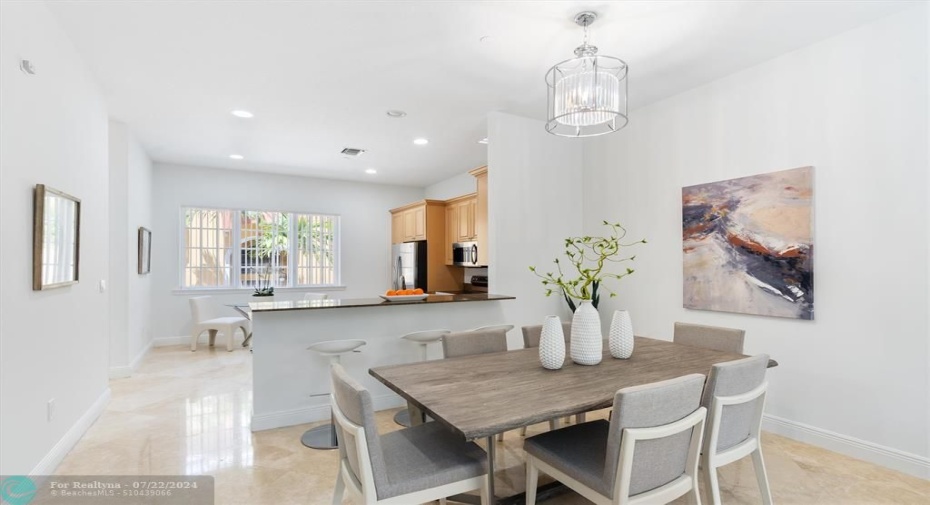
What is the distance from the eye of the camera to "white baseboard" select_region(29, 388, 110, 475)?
8.14 feet

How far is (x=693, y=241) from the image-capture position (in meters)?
3.69

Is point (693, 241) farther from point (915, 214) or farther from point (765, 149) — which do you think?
point (915, 214)

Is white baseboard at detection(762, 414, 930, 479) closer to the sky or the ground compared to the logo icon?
closer to the ground

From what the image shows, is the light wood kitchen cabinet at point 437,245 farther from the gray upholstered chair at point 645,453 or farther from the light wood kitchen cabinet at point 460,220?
the gray upholstered chair at point 645,453

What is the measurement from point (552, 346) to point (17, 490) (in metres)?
2.75

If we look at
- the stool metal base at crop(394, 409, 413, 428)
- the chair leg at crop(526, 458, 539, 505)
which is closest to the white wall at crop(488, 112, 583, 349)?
the stool metal base at crop(394, 409, 413, 428)

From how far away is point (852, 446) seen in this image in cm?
281

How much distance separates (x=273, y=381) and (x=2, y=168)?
204 cm

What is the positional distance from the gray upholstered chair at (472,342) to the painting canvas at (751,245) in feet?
6.34

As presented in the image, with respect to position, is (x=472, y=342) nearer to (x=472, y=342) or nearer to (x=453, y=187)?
(x=472, y=342)

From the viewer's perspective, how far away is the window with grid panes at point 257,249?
22.3ft

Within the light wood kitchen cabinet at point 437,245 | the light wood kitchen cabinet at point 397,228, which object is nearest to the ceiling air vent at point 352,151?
the light wood kitchen cabinet at point 437,245

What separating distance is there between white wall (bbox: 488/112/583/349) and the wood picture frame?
173 inches

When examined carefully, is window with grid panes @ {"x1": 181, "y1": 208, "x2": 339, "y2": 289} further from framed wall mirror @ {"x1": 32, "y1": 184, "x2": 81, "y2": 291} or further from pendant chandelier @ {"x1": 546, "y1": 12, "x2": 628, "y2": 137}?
pendant chandelier @ {"x1": 546, "y1": 12, "x2": 628, "y2": 137}
